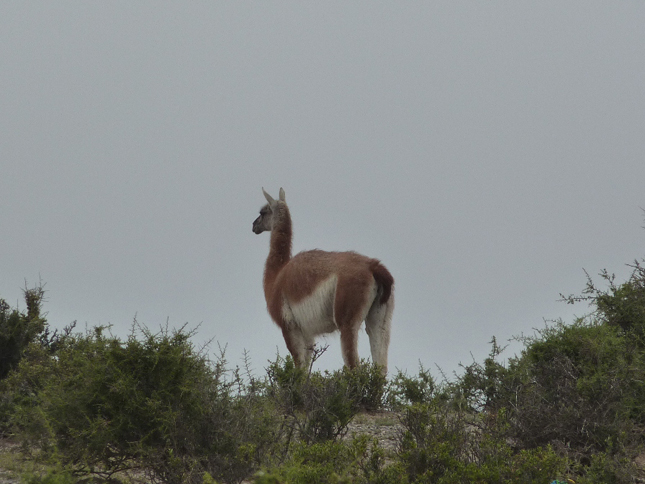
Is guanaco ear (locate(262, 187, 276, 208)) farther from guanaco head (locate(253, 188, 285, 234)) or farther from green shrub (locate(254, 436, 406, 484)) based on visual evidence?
green shrub (locate(254, 436, 406, 484))

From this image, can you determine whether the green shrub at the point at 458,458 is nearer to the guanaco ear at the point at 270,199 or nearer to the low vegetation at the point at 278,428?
the low vegetation at the point at 278,428

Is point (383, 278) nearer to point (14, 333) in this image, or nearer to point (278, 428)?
point (278, 428)

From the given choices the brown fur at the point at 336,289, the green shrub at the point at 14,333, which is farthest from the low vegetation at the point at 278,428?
the green shrub at the point at 14,333

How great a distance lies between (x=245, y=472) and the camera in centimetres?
615

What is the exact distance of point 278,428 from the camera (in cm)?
716

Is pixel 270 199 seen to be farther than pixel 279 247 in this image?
Yes

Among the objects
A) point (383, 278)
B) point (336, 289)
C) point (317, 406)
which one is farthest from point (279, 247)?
point (317, 406)

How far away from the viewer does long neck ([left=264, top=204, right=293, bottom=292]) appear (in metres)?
13.5

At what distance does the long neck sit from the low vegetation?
16.9 ft

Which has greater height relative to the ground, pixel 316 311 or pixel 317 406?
pixel 316 311

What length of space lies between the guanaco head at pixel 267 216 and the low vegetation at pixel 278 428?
6.74m

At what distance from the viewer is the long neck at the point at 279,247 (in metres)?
13.5

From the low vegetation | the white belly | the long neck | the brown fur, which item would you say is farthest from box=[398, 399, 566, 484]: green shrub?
the long neck

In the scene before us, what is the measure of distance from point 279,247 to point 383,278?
3.20 metres
